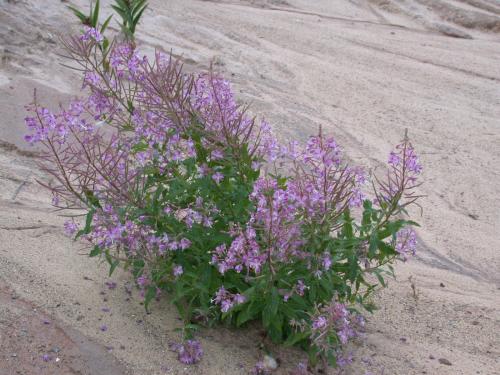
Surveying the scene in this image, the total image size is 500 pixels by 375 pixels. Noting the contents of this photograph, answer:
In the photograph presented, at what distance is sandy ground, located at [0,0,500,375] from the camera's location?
319 cm

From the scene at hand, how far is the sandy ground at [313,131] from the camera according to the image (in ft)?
10.5

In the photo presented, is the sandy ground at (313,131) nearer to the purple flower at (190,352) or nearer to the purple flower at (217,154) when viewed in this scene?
the purple flower at (190,352)

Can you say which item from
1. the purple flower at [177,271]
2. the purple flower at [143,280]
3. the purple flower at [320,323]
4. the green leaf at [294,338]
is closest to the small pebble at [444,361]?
the green leaf at [294,338]

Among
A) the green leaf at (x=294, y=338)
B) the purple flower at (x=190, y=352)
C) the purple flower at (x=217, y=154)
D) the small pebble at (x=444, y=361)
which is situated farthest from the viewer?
the small pebble at (x=444, y=361)

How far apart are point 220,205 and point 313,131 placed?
356cm

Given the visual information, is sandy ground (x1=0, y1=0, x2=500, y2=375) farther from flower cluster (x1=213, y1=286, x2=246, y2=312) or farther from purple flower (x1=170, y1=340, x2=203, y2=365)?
flower cluster (x1=213, y1=286, x2=246, y2=312)

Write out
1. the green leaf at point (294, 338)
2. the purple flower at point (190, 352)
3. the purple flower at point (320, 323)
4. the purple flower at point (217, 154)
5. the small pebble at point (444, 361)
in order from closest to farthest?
the purple flower at point (320, 323)
the purple flower at point (217, 154)
the green leaf at point (294, 338)
the purple flower at point (190, 352)
the small pebble at point (444, 361)

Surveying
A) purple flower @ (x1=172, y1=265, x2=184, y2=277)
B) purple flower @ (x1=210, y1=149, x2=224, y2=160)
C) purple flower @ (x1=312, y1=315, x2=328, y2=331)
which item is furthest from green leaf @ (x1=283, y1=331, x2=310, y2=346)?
purple flower @ (x1=210, y1=149, x2=224, y2=160)

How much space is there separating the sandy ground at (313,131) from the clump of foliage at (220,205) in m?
0.42

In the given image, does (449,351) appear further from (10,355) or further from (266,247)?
(10,355)

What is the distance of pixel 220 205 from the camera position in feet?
9.67

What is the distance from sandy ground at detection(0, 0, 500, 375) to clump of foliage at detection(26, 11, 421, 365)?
0.42 meters

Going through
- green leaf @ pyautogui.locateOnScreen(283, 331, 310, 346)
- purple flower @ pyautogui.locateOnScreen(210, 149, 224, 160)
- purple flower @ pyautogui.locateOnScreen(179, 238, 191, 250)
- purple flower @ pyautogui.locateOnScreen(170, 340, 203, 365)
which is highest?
purple flower @ pyautogui.locateOnScreen(210, 149, 224, 160)

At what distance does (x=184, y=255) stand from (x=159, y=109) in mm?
670
